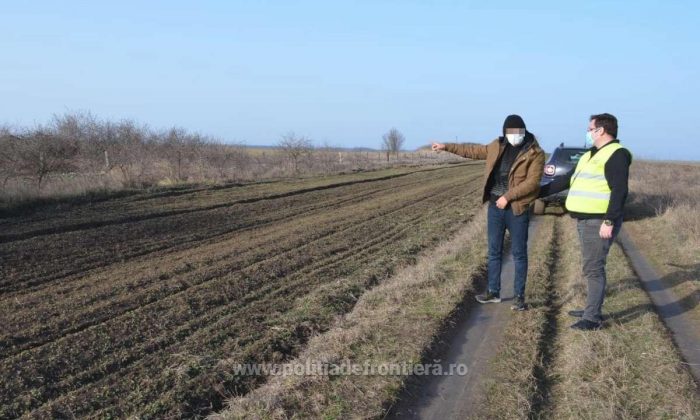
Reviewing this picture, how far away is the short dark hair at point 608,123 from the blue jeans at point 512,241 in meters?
1.10

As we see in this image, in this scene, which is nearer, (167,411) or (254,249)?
(167,411)

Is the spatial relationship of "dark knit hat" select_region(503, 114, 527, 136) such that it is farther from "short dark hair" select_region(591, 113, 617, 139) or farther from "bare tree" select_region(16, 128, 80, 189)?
"bare tree" select_region(16, 128, 80, 189)

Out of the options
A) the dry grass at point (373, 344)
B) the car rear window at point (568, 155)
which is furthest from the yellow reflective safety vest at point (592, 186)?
the car rear window at point (568, 155)

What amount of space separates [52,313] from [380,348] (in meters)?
3.53

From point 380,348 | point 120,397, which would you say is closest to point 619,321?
point 380,348

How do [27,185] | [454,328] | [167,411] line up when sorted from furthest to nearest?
[27,185] < [454,328] < [167,411]

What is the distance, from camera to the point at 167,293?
5961mm

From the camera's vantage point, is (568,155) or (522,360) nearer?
(522,360)

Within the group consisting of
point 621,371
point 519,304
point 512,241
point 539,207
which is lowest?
point 621,371

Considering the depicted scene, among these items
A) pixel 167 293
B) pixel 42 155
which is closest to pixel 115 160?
pixel 42 155

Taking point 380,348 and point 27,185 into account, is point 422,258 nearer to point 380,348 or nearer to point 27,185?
point 380,348

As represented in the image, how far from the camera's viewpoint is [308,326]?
4973mm

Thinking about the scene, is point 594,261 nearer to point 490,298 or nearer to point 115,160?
point 490,298

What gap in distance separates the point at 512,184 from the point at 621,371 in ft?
6.63
